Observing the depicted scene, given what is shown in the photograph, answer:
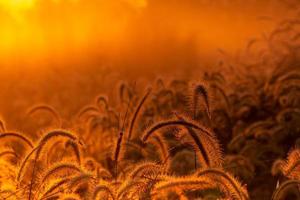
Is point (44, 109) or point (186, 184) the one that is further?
point (44, 109)

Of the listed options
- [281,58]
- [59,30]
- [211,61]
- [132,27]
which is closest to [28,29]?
[59,30]

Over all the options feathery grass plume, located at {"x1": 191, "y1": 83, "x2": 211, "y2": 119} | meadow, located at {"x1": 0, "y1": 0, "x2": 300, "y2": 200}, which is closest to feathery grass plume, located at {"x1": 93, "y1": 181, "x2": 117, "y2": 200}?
meadow, located at {"x1": 0, "y1": 0, "x2": 300, "y2": 200}

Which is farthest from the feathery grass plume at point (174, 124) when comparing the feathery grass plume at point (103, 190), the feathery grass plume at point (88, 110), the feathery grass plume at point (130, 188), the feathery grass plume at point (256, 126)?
the feathery grass plume at point (88, 110)

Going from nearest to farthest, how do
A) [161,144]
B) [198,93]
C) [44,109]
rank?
[198,93] → [161,144] → [44,109]

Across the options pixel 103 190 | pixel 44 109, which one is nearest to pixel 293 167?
pixel 103 190

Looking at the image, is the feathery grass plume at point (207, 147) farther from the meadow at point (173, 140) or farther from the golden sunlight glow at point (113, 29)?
the golden sunlight glow at point (113, 29)

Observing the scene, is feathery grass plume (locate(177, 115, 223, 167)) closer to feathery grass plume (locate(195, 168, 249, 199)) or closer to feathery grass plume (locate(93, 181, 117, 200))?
feathery grass plume (locate(195, 168, 249, 199))

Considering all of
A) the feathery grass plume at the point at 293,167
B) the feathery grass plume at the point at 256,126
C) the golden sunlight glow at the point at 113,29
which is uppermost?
the golden sunlight glow at the point at 113,29

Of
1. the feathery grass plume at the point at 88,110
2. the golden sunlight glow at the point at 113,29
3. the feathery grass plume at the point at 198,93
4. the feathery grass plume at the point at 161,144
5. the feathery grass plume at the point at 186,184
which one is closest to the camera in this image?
the feathery grass plume at the point at 186,184

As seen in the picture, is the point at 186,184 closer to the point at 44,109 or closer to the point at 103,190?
the point at 103,190
